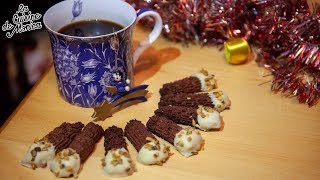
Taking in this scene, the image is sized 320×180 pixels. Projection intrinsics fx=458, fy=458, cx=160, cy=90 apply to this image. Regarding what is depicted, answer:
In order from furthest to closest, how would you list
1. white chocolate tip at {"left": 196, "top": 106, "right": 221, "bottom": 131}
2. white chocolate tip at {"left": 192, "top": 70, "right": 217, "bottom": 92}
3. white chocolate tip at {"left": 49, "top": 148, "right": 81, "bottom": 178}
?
white chocolate tip at {"left": 192, "top": 70, "right": 217, "bottom": 92}, white chocolate tip at {"left": 196, "top": 106, "right": 221, "bottom": 131}, white chocolate tip at {"left": 49, "top": 148, "right": 81, "bottom": 178}

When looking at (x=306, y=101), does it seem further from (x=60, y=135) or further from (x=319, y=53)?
(x=60, y=135)

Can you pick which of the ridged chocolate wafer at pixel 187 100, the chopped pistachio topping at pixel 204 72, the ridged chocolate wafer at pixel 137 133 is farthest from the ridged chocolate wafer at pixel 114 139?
the chopped pistachio topping at pixel 204 72

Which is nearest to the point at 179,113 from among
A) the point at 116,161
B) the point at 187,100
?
the point at 187,100

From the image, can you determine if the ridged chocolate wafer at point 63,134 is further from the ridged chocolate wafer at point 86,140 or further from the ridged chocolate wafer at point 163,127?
the ridged chocolate wafer at point 163,127

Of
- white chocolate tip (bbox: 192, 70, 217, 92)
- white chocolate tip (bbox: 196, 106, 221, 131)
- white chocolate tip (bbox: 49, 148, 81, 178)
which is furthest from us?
white chocolate tip (bbox: 192, 70, 217, 92)
